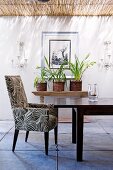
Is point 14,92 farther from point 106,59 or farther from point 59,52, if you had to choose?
point 106,59

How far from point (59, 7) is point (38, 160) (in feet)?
10.7

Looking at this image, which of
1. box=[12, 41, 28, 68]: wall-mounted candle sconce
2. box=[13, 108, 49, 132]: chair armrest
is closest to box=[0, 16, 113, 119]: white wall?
box=[12, 41, 28, 68]: wall-mounted candle sconce

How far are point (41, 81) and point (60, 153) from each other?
2526mm

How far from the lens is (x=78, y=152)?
2.86m

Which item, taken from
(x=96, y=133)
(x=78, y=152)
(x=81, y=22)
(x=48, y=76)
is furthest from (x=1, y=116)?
(x=78, y=152)

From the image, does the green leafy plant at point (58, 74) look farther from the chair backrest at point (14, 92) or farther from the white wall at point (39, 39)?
the chair backrest at point (14, 92)

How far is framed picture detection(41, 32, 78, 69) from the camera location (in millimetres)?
5648

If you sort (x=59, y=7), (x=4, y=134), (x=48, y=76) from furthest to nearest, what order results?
(x=48, y=76) → (x=59, y=7) → (x=4, y=134)

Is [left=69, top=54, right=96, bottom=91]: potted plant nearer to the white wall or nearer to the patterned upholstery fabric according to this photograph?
the white wall

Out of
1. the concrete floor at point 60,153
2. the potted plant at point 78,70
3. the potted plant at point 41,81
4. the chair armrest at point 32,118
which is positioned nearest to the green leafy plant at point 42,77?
the potted plant at point 41,81

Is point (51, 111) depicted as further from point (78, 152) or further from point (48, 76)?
point (48, 76)

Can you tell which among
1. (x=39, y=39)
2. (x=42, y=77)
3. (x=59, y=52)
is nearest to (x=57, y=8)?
(x=39, y=39)

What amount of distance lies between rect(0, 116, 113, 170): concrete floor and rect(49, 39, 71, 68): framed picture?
1.73 m

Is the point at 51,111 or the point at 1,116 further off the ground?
the point at 51,111
